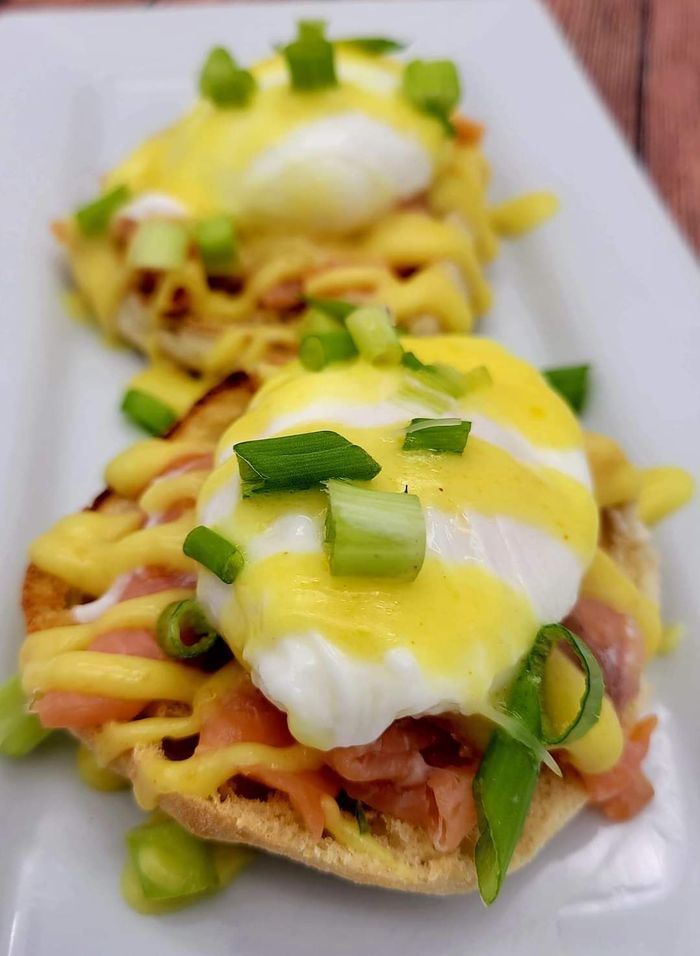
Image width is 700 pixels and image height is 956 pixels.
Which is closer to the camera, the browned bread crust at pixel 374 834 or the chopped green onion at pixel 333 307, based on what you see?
the browned bread crust at pixel 374 834

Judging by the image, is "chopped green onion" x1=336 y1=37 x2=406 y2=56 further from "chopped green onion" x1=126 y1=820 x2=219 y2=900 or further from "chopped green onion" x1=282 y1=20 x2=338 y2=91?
"chopped green onion" x1=126 y1=820 x2=219 y2=900

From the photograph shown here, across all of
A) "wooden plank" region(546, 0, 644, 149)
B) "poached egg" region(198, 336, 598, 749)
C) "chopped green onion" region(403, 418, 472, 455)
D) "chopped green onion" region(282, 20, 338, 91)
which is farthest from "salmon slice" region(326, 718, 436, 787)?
"wooden plank" region(546, 0, 644, 149)

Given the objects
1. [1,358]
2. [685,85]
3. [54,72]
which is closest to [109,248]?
[1,358]

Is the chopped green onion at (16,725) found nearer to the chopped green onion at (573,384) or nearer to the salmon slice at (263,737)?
the salmon slice at (263,737)

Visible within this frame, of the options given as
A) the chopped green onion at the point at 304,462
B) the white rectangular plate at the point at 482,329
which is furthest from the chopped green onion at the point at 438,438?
the white rectangular plate at the point at 482,329

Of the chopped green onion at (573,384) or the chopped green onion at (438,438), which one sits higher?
the chopped green onion at (438,438)

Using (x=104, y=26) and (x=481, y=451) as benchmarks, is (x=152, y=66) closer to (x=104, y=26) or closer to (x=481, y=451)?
(x=104, y=26)
